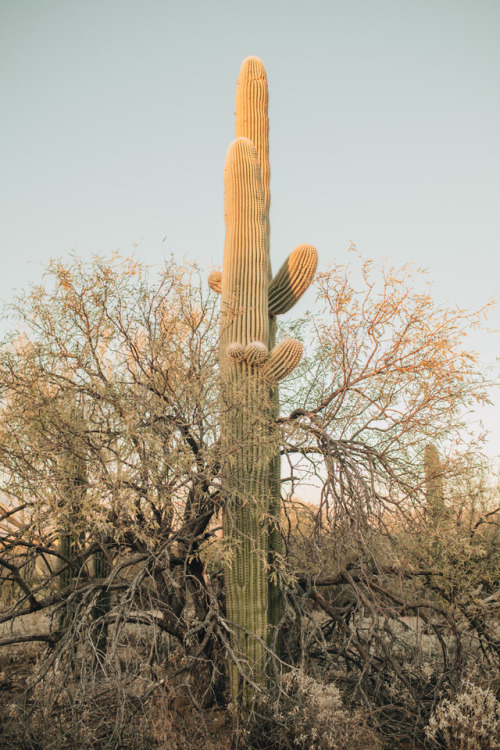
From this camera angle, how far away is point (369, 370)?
6.07 m

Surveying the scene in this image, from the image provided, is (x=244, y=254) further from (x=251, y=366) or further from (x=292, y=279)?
(x=251, y=366)

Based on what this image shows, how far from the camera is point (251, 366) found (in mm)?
5855

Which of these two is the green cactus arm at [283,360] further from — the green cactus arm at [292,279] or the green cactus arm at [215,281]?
the green cactus arm at [215,281]

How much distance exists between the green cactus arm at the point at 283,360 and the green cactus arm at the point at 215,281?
1.45 meters

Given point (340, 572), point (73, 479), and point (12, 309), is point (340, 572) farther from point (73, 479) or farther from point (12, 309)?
point (12, 309)

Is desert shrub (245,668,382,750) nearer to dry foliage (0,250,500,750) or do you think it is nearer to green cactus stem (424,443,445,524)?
dry foliage (0,250,500,750)

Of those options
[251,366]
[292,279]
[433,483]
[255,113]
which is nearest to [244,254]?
[292,279]

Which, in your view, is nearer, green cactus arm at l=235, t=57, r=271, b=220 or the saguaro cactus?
the saguaro cactus

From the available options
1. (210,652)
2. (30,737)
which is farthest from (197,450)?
(30,737)

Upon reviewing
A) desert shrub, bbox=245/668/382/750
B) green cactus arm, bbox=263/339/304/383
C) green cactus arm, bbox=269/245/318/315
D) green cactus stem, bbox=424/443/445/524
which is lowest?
desert shrub, bbox=245/668/382/750

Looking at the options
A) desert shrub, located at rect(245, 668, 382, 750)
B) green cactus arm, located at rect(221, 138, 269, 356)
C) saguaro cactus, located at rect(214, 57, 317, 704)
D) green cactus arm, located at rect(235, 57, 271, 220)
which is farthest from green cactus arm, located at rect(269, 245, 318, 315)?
desert shrub, located at rect(245, 668, 382, 750)

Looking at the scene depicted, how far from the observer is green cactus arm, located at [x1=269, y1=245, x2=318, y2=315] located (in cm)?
641

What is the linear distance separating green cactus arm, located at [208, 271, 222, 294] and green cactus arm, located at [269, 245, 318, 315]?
653 mm

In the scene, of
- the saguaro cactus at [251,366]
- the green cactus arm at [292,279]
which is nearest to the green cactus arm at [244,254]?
the saguaro cactus at [251,366]
